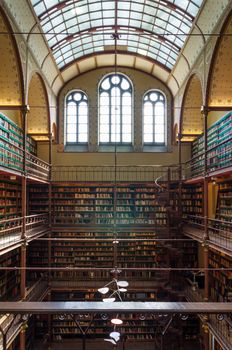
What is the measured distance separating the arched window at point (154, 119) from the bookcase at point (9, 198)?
6581 mm

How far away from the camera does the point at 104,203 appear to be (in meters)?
14.0

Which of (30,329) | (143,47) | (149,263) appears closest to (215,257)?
(149,263)

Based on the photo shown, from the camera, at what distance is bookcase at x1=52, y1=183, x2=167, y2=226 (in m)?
13.9

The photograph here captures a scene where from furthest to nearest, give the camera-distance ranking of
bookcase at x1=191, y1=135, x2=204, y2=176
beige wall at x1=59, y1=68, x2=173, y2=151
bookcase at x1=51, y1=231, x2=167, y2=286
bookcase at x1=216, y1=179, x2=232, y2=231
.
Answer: beige wall at x1=59, y1=68, x2=173, y2=151, bookcase at x1=51, y1=231, x2=167, y2=286, bookcase at x1=191, y1=135, x2=204, y2=176, bookcase at x1=216, y1=179, x2=232, y2=231

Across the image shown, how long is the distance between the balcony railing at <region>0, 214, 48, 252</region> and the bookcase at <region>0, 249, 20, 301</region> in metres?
0.98

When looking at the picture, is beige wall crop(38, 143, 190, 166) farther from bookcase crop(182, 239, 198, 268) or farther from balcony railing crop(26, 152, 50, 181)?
bookcase crop(182, 239, 198, 268)

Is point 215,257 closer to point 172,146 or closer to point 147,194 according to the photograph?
point 147,194

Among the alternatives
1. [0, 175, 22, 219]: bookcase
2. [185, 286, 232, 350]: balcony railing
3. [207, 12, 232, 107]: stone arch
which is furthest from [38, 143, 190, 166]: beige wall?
[185, 286, 232, 350]: balcony railing

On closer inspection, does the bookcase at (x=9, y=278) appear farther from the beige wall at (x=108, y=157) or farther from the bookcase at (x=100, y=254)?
the beige wall at (x=108, y=157)

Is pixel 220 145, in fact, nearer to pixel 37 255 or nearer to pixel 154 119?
pixel 154 119

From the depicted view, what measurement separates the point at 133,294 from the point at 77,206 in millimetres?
4383

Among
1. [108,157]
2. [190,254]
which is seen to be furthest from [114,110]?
[190,254]

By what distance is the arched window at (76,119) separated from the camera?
15578 mm

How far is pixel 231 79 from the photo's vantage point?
964 cm
